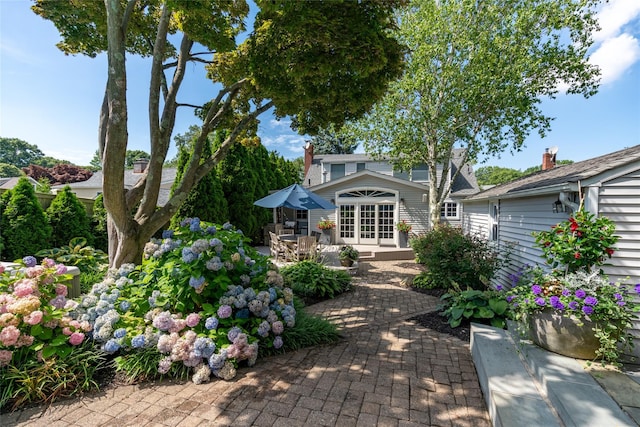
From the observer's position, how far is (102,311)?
11.3ft

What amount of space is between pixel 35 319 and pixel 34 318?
0.5 inches

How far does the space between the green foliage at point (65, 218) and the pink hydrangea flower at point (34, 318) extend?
676 centimetres

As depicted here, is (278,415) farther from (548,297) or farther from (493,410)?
(548,297)

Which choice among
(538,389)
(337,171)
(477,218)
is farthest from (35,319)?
(337,171)

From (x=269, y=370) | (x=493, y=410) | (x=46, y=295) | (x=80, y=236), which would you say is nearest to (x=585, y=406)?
(x=493, y=410)

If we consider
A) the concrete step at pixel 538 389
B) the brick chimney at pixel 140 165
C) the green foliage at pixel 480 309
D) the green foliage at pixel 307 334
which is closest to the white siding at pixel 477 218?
the green foliage at pixel 480 309

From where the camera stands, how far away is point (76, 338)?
3010mm

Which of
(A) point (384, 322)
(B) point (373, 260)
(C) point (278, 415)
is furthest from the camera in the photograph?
(B) point (373, 260)

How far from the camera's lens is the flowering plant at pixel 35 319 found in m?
2.79

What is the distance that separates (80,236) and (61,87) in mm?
4860

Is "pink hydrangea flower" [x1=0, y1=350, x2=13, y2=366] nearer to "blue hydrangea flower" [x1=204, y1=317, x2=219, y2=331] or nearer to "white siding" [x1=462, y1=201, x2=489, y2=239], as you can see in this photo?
"blue hydrangea flower" [x1=204, y1=317, x2=219, y2=331]

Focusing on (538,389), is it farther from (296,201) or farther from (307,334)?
(296,201)

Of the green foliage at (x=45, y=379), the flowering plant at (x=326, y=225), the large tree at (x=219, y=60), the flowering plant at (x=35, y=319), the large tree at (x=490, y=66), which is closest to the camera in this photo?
the green foliage at (x=45, y=379)

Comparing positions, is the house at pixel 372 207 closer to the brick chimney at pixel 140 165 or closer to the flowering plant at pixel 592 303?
the flowering plant at pixel 592 303
